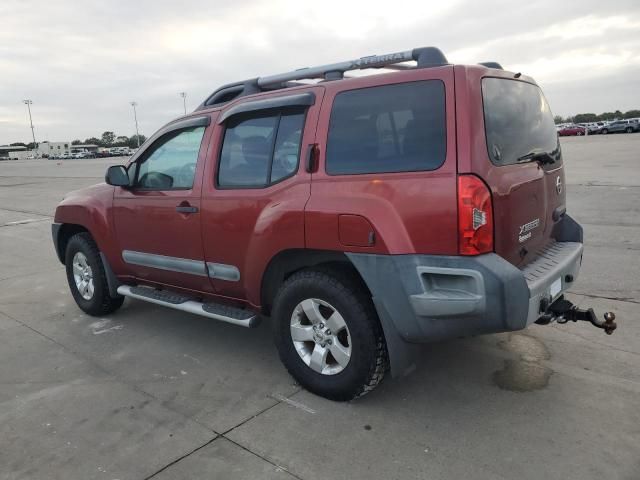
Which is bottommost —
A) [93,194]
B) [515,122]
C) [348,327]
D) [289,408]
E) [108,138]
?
[289,408]

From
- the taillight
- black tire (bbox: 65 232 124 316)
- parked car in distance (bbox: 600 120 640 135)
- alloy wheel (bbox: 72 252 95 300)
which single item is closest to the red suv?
the taillight

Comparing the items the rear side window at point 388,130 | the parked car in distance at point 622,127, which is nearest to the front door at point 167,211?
the rear side window at point 388,130

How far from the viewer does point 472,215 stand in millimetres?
2697

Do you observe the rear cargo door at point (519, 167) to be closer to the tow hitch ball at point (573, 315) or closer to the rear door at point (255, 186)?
the tow hitch ball at point (573, 315)

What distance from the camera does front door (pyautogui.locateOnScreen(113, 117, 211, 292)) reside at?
4039 mm

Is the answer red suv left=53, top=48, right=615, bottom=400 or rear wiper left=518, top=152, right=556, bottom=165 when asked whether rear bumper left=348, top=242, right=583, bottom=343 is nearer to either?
red suv left=53, top=48, right=615, bottom=400

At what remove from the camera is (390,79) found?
3049mm

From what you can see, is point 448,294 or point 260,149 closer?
point 448,294

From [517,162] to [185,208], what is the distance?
7.75ft

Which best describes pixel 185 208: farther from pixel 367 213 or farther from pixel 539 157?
pixel 539 157

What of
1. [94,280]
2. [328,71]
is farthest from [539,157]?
[94,280]

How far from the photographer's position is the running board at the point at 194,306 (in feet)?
12.3

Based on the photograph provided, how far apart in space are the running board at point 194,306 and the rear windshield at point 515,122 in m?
1.96

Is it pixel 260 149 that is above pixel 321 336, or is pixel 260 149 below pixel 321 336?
above
